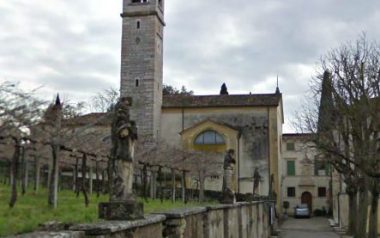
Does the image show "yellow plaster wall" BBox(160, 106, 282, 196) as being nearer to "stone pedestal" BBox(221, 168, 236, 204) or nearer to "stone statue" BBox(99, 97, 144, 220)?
"stone pedestal" BBox(221, 168, 236, 204)

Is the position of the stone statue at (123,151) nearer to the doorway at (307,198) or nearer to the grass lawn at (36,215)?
the grass lawn at (36,215)

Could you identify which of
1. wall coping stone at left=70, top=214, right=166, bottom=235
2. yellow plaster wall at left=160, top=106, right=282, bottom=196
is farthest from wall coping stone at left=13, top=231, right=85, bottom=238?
yellow plaster wall at left=160, top=106, right=282, bottom=196

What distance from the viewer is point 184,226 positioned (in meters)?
10.7

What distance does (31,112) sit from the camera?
29.7ft

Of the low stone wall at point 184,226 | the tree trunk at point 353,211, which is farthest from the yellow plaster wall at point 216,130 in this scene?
the low stone wall at point 184,226

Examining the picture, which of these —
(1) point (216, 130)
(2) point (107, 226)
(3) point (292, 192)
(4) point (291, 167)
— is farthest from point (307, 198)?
(2) point (107, 226)

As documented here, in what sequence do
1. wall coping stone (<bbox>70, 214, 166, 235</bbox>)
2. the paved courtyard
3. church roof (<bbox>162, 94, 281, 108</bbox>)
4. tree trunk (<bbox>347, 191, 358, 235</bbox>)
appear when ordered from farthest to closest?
church roof (<bbox>162, 94, 281, 108</bbox>) → the paved courtyard → tree trunk (<bbox>347, 191, 358, 235</bbox>) → wall coping stone (<bbox>70, 214, 166, 235</bbox>)

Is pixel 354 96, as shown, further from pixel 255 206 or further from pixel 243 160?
pixel 243 160

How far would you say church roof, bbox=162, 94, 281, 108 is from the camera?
174 ft

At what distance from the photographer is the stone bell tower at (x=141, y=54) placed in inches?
1938

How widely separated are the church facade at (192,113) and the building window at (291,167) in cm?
1953

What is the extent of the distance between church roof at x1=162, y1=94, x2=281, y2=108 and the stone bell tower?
4236 millimetres

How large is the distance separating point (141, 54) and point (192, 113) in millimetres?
8538

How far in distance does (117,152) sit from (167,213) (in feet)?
6.01
